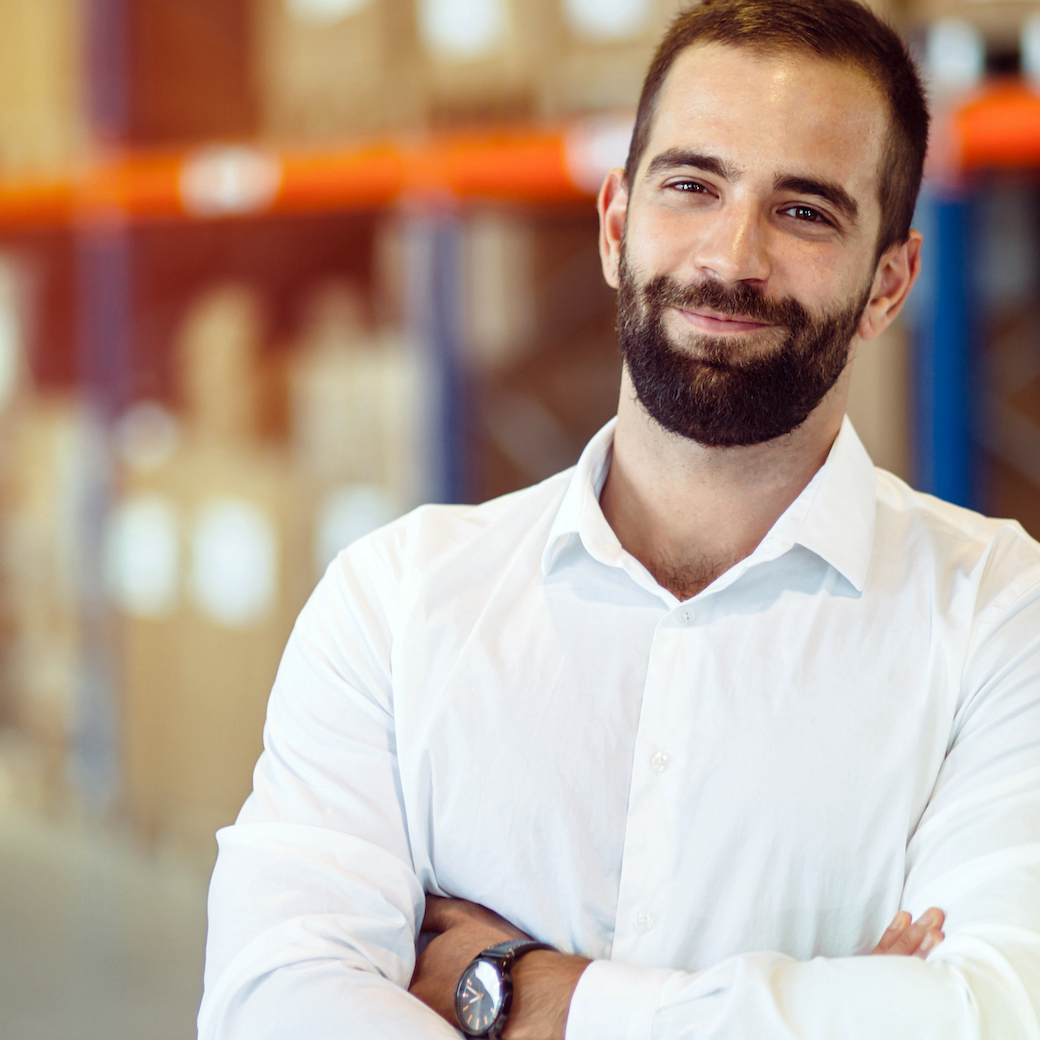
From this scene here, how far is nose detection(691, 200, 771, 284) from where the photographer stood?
1312 millimetres

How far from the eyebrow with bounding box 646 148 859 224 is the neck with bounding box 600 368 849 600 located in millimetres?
191

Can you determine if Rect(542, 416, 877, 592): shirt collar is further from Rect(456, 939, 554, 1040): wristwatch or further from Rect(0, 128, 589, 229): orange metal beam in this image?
Rect(0, 128, 589, 229): orange metal beam

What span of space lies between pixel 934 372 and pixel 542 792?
161 centimetres

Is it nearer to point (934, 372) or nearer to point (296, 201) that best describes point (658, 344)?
point (934, 372)

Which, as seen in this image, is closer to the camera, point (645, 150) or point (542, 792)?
point (542, 792)

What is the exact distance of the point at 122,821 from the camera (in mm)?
3785

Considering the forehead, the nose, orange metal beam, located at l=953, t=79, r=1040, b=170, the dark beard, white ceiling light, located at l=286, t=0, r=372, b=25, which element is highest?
white ceiling light, located at l=286, t=0, r=372, b=25

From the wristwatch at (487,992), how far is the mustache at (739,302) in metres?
0.67

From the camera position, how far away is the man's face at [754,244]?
1.33 metres

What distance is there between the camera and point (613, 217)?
1559mm

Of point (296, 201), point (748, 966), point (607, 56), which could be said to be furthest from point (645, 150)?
point (296, 201)

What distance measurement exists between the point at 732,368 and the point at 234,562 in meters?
2.36

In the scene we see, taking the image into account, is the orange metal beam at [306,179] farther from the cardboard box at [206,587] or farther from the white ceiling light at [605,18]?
the cardboard box at [206,587]

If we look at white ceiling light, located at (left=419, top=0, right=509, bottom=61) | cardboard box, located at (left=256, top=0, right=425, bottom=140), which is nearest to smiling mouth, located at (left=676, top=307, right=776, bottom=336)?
white ceiling light, located at (left=419, top=0, right=509, bottom=61)
